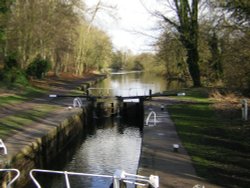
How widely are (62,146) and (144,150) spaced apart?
640 cm

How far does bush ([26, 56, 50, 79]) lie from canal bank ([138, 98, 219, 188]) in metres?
22.9

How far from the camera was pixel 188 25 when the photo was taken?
119 feet

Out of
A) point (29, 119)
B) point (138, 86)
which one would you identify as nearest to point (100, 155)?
point (29, 119)

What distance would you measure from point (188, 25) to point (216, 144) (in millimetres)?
24402

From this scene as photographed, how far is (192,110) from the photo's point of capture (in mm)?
22016

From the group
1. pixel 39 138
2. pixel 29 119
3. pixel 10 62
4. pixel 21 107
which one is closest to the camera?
pixel 39 138

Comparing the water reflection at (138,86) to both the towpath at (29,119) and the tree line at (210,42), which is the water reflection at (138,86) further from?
the towpath at (29,119)

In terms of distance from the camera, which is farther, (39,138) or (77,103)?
(77,103)

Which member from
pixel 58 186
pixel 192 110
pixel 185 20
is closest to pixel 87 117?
pixel 192 110

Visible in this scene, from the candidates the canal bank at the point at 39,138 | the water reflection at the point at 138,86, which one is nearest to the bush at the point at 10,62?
the canal bank at the point at 39,138

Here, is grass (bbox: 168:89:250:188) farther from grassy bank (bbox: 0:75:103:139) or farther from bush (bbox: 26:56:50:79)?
bush (bbox: 26:56:50:79)

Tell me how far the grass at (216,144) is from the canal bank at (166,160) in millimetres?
266

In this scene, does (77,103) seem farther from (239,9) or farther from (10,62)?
(239,9)

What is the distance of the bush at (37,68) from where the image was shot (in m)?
37.7
